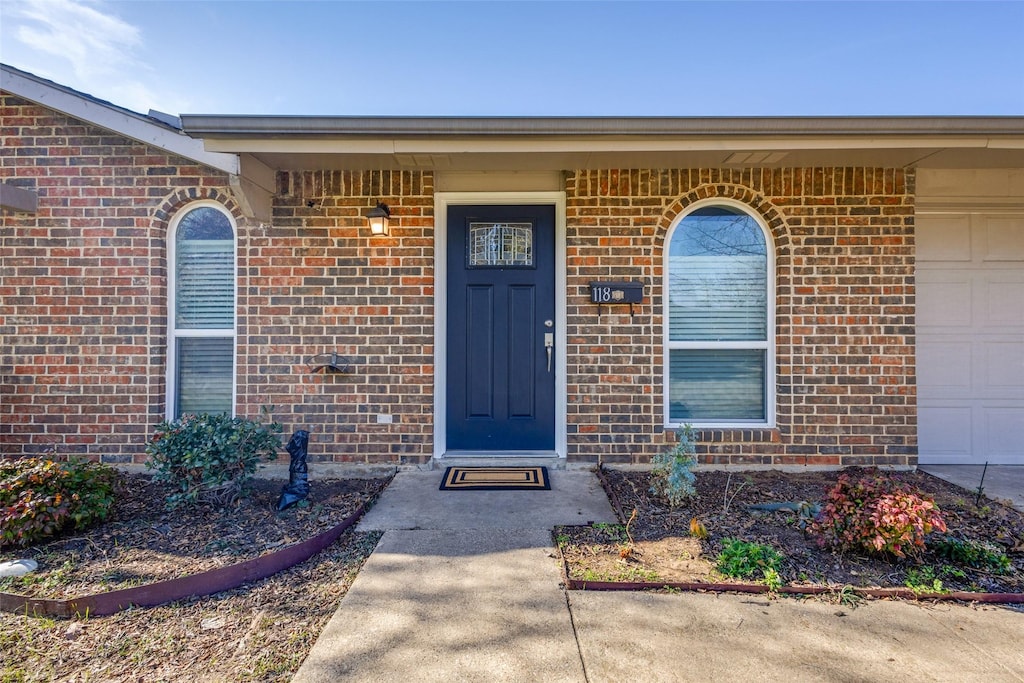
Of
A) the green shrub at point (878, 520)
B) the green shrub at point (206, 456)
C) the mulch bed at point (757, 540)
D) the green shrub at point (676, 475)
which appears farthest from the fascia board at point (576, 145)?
the mulch bed at point (757, 540)

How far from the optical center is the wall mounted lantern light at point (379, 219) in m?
4.05

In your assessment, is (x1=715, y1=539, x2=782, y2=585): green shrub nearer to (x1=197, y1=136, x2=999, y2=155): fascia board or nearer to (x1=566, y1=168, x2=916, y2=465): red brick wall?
(x1=566, y1=168, x2=916, y2=465): red brick wall

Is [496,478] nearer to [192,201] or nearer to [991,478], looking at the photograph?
[192,201]

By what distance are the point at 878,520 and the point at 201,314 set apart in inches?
198

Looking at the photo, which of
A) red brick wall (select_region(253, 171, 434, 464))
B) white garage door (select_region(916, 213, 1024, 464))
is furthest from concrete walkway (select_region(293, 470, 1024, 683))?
white garage door (select_region(916, 213, 1024, 464))

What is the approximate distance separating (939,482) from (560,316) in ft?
10.8

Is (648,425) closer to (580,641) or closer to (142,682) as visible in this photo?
(580,641)

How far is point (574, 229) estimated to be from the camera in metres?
4.20

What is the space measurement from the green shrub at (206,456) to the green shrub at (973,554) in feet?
13.4

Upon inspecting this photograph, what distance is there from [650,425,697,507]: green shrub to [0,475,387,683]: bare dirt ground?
1952mm

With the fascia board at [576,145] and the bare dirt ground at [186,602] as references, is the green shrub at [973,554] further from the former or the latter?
the bare dirt ground at [186,602]

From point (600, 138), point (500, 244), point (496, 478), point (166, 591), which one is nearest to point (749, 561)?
point (496, 478)

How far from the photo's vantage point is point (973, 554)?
2.61 metres

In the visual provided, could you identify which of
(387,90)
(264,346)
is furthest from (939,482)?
(387,90)
